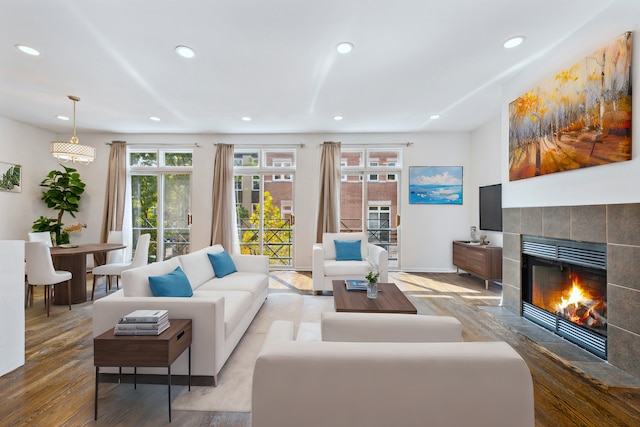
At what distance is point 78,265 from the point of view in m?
3.90

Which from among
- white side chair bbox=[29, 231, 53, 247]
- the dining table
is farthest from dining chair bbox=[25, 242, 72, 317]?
white side chair bbox=[29, 231, 53, 247]

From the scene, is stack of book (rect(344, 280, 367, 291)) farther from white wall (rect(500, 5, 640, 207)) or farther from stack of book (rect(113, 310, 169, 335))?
white wall (rect(500, 5, 640, 207))

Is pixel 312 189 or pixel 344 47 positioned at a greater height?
pixel 344 47

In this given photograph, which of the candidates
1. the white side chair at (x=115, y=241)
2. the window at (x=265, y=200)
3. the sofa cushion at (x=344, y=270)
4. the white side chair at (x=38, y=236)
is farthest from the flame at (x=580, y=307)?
the white side chair at (x=38, y=236)

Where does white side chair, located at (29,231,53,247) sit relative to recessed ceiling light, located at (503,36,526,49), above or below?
below

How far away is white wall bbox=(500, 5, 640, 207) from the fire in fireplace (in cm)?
43

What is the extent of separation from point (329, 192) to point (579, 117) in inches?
146

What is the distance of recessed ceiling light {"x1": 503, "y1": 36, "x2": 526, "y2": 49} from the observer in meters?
2.64

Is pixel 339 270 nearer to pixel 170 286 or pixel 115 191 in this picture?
pixel 170 286

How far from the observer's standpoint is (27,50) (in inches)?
112

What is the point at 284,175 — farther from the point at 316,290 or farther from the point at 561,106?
the point at 561,106

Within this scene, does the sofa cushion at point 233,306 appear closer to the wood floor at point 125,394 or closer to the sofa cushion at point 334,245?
the wood floor at point 125,394

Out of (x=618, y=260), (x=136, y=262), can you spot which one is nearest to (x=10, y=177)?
(x=136, y=262)

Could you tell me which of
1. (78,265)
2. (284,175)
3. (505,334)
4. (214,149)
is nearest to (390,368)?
(505,334)
